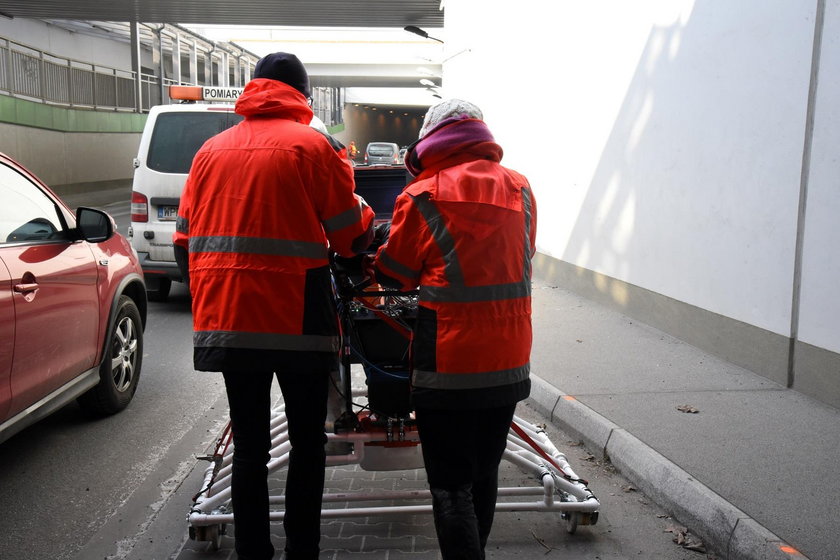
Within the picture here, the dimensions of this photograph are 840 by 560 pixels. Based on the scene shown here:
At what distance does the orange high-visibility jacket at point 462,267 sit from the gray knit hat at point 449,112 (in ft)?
0.46

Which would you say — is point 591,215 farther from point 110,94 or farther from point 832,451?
point 110,94

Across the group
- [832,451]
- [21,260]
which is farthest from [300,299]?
[832,451]

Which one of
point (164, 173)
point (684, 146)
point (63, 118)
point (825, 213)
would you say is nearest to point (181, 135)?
point (164, 173)

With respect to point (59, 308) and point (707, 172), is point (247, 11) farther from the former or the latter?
point (59, 308)

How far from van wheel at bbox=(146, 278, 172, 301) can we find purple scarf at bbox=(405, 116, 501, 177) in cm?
789

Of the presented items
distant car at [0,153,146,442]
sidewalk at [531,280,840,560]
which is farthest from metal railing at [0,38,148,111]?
sidewalk at [531,280,840,560]

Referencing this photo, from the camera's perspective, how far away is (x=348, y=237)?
11.2 ft

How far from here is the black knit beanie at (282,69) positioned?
11.4 feet

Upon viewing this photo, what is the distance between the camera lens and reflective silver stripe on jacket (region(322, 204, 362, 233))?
3395 millimetres

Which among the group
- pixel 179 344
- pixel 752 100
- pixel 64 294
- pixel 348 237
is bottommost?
pixel 179 344

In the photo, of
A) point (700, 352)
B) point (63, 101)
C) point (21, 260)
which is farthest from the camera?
point (63, 101)

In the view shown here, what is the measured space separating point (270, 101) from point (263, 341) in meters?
0.92

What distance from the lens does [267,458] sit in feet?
11.7

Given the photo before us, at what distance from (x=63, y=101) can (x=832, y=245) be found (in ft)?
88.9
